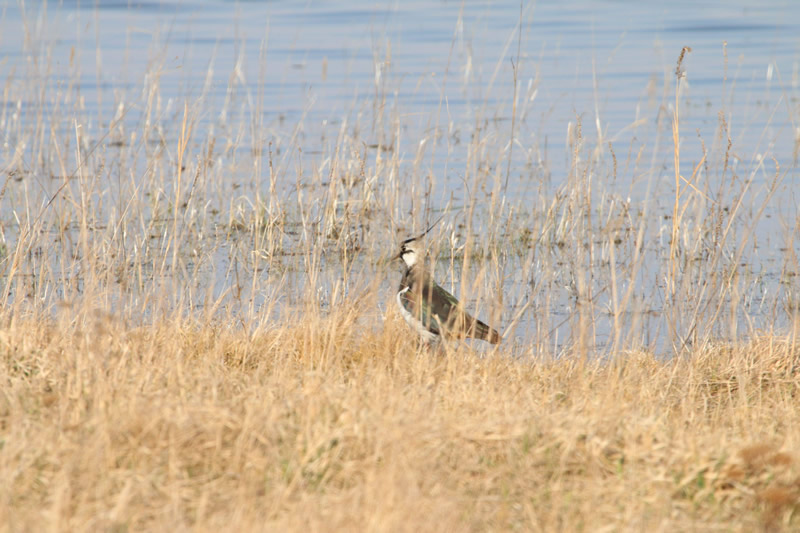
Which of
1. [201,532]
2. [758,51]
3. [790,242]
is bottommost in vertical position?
[201,532]

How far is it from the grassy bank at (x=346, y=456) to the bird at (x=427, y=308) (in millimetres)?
1053

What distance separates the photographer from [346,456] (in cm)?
309

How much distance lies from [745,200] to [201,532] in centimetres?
698

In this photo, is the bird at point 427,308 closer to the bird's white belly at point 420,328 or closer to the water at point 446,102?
the bird's white belly at point 420,328

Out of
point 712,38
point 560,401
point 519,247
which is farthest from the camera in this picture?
point 712,38

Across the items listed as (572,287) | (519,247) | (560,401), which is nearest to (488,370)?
(560,401)

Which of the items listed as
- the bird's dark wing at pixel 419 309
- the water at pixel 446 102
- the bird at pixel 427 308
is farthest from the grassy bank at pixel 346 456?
the water at pixel 446 102

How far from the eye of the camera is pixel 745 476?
120 inches

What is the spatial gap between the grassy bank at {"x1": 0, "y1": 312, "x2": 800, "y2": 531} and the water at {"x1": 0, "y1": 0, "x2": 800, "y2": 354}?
5.74ft

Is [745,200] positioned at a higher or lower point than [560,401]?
higher

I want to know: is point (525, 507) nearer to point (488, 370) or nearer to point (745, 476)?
point (745, 476)

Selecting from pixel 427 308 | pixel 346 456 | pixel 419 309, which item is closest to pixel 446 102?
pixel 427 308

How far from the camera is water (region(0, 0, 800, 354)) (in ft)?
19.8

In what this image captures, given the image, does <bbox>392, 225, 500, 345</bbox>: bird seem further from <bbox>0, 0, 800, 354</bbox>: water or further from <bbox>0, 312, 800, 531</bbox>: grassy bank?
<bbox>0, 312, 800, 531</bbox>: grassy bank
